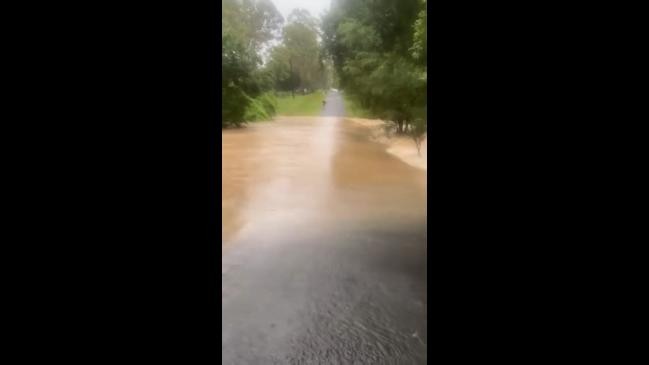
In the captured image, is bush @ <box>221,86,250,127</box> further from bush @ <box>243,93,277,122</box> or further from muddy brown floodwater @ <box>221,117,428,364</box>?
muddy brown floodwater @ <box>221,117,428,364</box>

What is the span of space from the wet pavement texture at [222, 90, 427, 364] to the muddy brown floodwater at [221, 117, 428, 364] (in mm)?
13

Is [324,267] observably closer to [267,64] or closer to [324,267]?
[324,267]

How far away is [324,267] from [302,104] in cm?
2721

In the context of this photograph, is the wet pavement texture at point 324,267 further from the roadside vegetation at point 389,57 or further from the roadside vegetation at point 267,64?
the roadside vegetation at point 267,64

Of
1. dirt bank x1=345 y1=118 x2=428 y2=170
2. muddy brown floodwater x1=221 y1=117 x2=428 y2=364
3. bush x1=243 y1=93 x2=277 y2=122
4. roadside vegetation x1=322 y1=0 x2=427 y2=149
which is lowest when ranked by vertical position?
muddy brown floodwater x1=221 y1=117 x2=428 y2=364

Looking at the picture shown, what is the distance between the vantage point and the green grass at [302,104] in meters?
31.0

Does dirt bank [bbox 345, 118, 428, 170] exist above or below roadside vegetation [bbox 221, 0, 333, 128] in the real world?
below

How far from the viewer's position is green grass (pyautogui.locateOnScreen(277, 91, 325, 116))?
3100 centimetres

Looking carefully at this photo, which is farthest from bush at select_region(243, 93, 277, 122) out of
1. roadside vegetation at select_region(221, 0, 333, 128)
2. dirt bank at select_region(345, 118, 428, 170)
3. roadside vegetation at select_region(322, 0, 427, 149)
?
roadside vegetation at select_region(322, 0, 427, 149)

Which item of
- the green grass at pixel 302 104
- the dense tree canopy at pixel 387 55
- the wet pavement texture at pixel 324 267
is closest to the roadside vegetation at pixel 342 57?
the dense tree canopy at pixel 387 55

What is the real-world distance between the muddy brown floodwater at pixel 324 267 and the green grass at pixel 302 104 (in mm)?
18144

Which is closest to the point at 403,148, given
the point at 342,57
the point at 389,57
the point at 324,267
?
the point at 389,57
